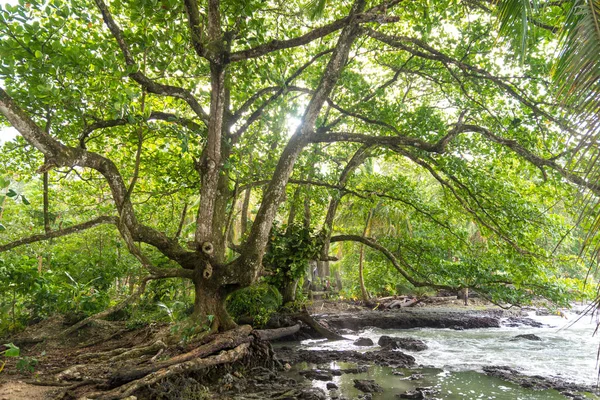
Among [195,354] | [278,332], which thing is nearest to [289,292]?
[278,332]

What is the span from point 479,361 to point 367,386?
399 cm

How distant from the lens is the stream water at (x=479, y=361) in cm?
618

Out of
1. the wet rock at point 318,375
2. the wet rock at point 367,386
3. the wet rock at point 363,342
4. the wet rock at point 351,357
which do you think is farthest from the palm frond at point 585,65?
the wet rock at point 363,342

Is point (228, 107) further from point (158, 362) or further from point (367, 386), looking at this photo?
point (367, 386)

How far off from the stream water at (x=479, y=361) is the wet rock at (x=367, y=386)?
0.10 metres

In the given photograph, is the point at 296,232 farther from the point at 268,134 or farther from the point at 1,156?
the point at 1,156

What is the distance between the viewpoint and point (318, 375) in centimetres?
679

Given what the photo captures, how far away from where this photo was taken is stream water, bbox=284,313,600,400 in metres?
6.18

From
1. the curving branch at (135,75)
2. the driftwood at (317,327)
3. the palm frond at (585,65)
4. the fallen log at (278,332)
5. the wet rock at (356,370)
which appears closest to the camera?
the palm frond at (585,65)

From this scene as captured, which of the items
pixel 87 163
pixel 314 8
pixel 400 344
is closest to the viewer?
pixel 87 163

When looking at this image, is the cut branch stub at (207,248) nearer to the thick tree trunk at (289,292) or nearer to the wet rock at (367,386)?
the wet rock at (367,386)

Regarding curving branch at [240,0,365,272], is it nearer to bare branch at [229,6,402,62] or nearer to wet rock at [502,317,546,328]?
bare branch at [229,6,402,62]

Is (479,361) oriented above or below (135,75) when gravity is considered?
below

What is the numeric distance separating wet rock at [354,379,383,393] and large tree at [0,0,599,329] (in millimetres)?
2507
